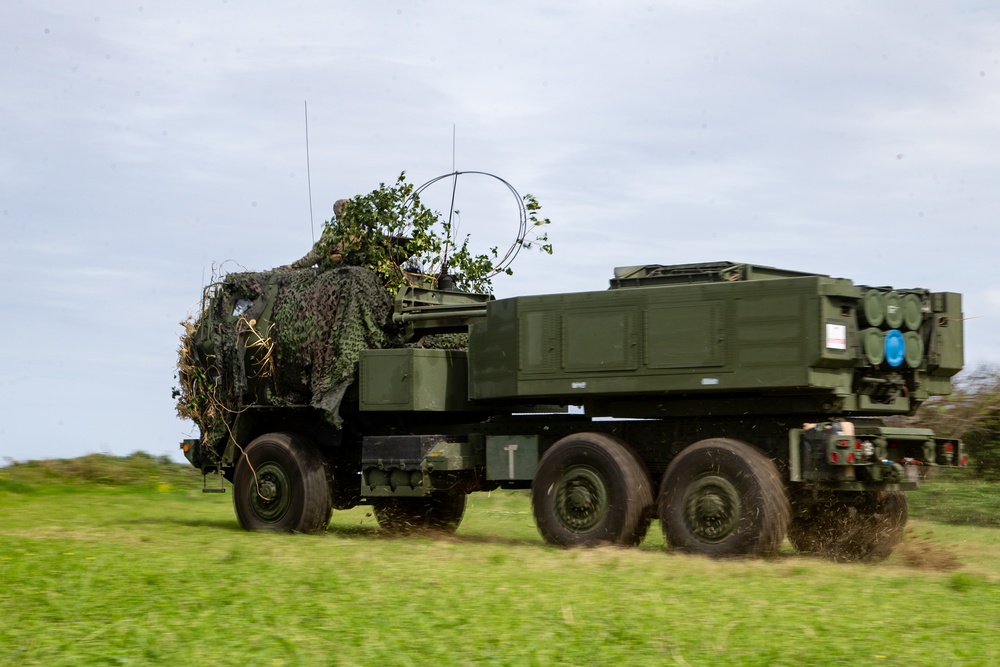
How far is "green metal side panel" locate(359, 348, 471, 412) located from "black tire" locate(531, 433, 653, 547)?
1.96 metres

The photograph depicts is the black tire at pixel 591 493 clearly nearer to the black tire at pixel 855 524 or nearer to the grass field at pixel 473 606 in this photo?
the grass field at pixel 473 606

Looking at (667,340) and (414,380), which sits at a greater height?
(667,340)

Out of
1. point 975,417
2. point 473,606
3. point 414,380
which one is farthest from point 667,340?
point 975,417

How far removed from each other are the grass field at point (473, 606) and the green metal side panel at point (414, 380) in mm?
Result: 1988

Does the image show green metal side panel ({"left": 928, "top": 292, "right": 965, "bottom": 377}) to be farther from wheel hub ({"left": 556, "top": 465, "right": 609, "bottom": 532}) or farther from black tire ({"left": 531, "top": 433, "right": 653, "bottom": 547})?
wheel hub ({"left": 556, "top": 465, "right": 609, "bottom": 532})

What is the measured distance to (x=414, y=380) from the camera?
576 inches

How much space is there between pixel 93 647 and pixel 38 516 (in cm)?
1079

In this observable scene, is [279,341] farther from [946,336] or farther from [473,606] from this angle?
[473,606]

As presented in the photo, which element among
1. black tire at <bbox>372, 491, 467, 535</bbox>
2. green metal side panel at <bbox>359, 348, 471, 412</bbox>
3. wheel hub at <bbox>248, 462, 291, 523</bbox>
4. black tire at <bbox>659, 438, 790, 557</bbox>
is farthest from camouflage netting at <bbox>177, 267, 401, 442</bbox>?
black tire at <bbox>659, 438, 790, 557</bbox>

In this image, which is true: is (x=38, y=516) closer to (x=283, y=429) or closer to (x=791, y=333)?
(x=283, y=429)

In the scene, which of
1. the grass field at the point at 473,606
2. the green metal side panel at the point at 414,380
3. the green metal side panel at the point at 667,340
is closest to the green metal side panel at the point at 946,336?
the green metal side panel at the point at 667,340

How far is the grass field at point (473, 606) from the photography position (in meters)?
6.95

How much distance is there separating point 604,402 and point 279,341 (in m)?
4.34

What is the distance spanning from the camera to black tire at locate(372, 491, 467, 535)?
1634 cm
